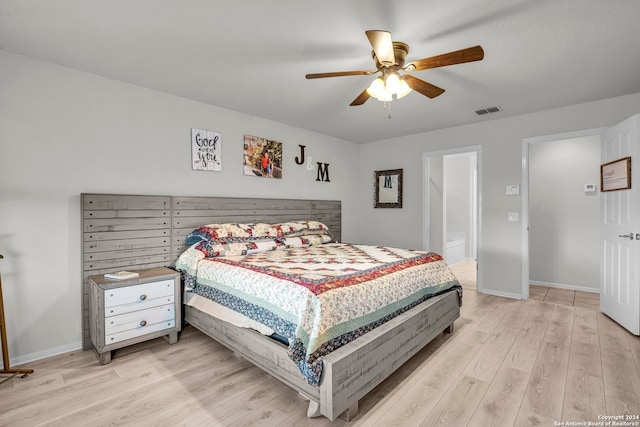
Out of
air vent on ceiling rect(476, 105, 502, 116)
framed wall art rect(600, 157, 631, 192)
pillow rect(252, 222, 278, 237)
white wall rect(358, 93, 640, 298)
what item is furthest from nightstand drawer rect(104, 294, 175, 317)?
framed wall art rect(600, 157, 631, 192)

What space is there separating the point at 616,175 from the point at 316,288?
135 inches

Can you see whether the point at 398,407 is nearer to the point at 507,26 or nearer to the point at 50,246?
the point at 507,26

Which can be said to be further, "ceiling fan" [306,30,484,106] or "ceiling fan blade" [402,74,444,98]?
"ceiling fan blade" [402,74,444,98]

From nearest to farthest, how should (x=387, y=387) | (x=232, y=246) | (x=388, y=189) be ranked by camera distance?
1. (x=387, y=387)
2. (x=232, y=246)
3. (x=388, y=189)

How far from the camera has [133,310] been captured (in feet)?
8.35

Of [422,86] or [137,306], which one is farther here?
[137,306]

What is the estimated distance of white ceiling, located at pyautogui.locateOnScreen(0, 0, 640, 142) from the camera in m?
1.88

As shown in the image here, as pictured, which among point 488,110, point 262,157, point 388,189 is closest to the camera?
point 488,110

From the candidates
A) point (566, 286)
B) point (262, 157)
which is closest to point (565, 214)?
point (566, 286)

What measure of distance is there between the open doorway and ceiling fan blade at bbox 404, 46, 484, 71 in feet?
8.95

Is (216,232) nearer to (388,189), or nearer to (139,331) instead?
(139,331)

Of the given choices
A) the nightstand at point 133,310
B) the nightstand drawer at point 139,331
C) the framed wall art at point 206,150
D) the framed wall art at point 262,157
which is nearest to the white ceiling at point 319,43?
the framed wall art at point 206,150

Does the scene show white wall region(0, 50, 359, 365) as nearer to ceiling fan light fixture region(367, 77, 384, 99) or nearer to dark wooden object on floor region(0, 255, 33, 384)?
dark wooden object on floor region(0, 255, 33, 384)

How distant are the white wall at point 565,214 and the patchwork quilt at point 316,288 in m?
2.66
